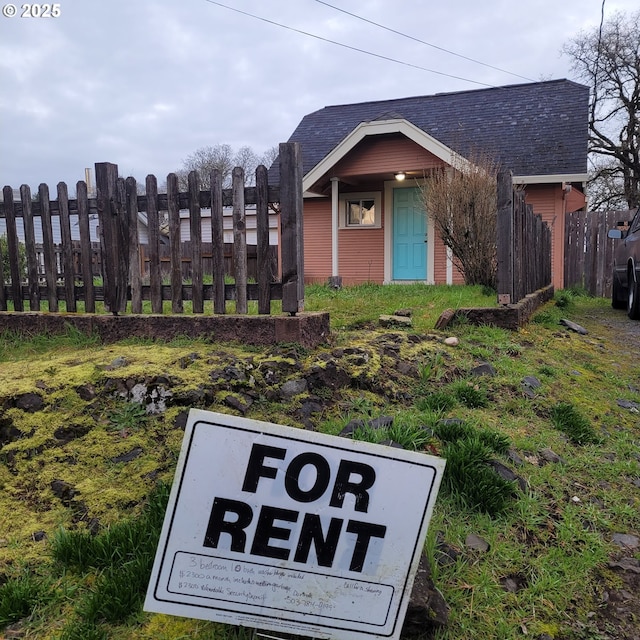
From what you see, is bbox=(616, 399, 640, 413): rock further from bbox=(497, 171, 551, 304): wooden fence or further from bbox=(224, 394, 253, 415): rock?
bbox=(224, 394, 253, 415): rock

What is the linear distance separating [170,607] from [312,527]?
0.46 meters

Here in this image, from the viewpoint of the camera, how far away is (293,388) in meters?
3.34

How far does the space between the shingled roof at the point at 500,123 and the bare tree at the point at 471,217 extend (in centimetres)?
382

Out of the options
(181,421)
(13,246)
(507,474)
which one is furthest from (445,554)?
(13,246)

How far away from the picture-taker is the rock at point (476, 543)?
223 cm

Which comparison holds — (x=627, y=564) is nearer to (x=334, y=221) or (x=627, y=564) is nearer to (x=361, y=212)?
(x=334, y=221)

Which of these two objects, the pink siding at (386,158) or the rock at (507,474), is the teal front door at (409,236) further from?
the rock at (507,474)

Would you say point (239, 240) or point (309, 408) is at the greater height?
point (239, 240)

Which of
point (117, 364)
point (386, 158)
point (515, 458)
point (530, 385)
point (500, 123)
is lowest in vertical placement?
point (515, 458)

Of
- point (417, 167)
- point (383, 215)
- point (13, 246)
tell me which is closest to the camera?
A: point (13, 246)

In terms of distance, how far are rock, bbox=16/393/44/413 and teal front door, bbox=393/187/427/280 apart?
39.0 ft

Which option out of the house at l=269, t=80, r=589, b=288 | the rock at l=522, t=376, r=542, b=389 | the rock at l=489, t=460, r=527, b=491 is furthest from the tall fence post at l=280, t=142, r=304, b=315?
the house at l=269, t=80, r=589, b=288

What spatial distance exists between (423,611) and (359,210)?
1370cm

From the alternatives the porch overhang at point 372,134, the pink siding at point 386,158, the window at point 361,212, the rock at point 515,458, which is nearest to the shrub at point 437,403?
the rock at point 515,458
